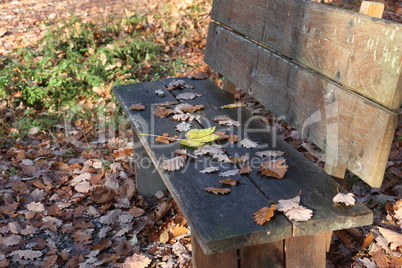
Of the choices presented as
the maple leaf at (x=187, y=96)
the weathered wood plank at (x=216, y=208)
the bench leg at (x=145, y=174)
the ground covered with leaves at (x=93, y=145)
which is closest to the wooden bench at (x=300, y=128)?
the weathered wood plank at (x=216, y=208)

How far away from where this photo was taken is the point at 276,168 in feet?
6.41

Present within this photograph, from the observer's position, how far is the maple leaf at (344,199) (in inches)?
66.3

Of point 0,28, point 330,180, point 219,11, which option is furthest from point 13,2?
point 330,180

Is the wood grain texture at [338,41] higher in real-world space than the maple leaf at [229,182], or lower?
higher

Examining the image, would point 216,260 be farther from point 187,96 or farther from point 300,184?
point 187,96

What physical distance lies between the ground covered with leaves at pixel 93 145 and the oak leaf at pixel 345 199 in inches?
29.3

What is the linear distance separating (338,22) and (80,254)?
A: 2034 millimetres

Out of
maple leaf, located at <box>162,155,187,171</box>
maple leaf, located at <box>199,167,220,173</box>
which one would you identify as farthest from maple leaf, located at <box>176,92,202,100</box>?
maple leaf, located at <box>199,167,220,173</box>

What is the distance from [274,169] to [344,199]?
36cm

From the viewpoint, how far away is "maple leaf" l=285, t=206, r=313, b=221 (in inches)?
62.8

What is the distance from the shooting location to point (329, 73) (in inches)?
81.0

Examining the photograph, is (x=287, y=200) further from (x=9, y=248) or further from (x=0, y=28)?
(x=0, y=28)

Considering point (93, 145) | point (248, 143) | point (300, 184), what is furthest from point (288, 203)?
point (93, 145)

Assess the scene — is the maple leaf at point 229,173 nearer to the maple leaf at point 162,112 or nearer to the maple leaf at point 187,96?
the maple leaf at point 162,112
